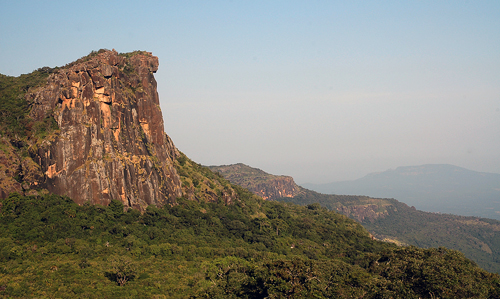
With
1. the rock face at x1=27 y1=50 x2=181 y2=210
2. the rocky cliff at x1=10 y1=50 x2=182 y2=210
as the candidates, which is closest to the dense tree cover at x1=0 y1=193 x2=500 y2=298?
the rock face at x1=27 y1=50 x2=181 y2=210

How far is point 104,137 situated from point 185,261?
118 ft

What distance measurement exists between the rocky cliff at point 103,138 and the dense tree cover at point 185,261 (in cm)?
423

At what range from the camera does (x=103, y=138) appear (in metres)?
92.7

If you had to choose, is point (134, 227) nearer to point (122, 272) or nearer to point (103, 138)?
point (122, 272)

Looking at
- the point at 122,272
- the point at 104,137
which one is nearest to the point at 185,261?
the point at 122,272

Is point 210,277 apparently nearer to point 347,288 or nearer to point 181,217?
point 347,288

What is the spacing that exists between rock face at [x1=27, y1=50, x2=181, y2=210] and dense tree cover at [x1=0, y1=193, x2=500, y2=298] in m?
3.99

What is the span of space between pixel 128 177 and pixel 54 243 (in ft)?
77.3

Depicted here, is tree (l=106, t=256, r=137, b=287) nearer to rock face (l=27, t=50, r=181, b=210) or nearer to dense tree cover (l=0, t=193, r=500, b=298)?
dense tree cover (l=0, t=193, r=500, b=298)

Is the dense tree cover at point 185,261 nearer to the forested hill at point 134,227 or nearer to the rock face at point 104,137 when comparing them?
the forested hill at point 134,227

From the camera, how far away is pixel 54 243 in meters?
75.8

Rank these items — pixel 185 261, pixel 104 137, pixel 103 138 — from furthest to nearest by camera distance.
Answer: pixel 104 137 → pixel 103 138 → pixel 185 261

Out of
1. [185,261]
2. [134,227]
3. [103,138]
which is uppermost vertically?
[103,138]

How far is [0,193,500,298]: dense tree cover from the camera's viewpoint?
56.6 metres
